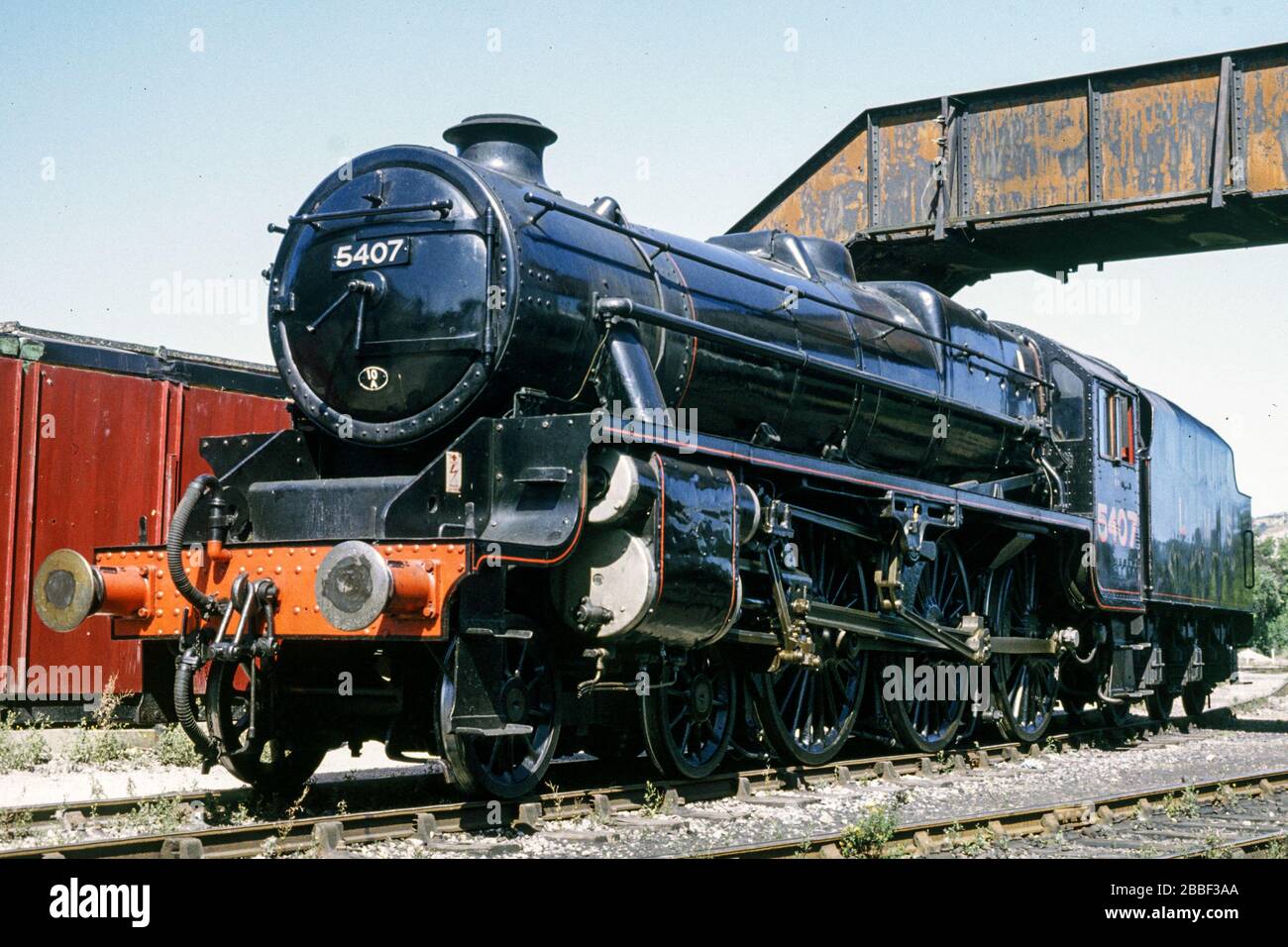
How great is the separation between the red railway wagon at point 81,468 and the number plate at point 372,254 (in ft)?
14.0

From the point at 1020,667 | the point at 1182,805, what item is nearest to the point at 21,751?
the point at 1182,805

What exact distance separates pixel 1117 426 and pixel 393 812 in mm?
8752

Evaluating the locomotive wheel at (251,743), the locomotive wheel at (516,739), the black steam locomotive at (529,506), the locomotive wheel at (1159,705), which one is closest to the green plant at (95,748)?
the black steam locomotive at (529,506)

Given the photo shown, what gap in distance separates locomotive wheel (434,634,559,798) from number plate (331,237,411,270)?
6.82 ft

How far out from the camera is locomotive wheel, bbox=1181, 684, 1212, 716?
16531 millimetres

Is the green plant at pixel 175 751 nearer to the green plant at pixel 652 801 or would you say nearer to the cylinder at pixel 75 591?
the cylinder at pixel 75 591

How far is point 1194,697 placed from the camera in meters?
16.7

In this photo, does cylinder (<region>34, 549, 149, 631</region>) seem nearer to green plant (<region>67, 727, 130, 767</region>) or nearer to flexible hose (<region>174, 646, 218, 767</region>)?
flexible hose (<region>174, 646, 218, 767</region>)

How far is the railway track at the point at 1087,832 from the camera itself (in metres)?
6.52

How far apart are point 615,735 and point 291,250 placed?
11.4 feet

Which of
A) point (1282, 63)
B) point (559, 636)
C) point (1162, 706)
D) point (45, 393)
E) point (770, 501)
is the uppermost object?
point (1282, 63)

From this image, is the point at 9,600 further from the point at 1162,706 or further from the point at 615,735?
the point at 1162,706
